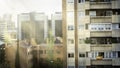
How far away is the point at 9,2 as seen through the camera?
2.72m

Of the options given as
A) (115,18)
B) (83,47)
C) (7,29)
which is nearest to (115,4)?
(115,18)

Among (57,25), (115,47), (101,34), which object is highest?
(57,25)

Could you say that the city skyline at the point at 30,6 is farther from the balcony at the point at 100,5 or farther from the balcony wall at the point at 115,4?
the balcony wall at the point at 115,4

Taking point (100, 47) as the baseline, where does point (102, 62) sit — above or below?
below

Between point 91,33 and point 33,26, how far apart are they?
2.04ft

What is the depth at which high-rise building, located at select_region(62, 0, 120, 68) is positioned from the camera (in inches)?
105

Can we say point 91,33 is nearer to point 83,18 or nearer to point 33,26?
point 83,18

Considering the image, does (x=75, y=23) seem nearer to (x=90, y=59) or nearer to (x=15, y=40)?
(x=90, y=59)

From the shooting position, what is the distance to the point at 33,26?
2.68 meters

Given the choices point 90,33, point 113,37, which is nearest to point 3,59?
point 90,33

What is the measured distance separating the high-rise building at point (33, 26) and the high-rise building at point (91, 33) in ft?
0.74

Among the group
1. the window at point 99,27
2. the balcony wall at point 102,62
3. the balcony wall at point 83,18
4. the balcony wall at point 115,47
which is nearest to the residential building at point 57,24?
the balcony wall at point 83,18

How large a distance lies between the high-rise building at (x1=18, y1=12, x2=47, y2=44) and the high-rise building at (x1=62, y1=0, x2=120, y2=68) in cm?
23

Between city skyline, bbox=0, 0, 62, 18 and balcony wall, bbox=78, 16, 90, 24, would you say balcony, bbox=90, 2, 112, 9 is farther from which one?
city skyline, bbox=0, 0, 62, 18
